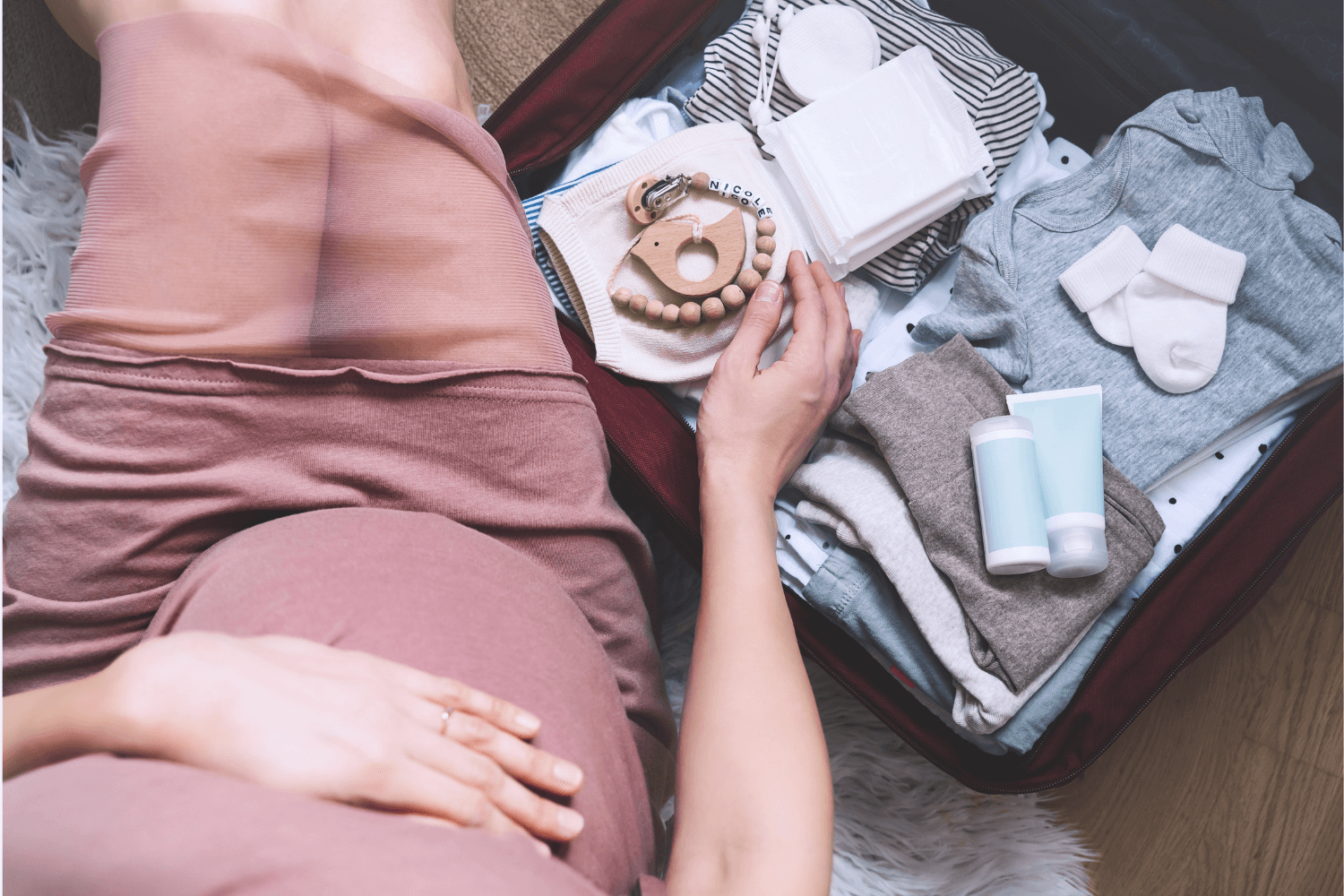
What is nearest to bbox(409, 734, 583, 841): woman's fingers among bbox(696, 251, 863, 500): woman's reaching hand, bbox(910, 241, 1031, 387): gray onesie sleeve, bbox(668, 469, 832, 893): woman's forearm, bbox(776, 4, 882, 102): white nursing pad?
bbox(668, 469, 832, 893): woman's forearm

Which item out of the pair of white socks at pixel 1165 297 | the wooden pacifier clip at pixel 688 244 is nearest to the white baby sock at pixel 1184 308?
the pair of white socks at pixel 1165 297

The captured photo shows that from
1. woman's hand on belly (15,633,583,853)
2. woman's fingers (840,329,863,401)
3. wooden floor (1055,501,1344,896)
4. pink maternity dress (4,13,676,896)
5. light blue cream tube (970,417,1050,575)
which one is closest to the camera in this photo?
woman's hand on belly (15,633,583,853)

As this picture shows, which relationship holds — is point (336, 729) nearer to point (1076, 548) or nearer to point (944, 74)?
point (1076, 548)

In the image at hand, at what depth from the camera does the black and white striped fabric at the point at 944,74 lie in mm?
792

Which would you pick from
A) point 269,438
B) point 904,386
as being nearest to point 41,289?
point 269,438

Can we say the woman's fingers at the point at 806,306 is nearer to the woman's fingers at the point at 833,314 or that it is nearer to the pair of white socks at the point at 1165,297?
the woman's fingers at the point at 833,314

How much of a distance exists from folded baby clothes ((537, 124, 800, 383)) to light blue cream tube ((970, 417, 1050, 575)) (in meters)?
0.23

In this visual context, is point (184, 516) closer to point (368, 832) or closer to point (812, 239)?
point (368, 832)

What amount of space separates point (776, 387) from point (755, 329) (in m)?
0.07

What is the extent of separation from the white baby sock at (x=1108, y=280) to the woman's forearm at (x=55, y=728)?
2.65 feet

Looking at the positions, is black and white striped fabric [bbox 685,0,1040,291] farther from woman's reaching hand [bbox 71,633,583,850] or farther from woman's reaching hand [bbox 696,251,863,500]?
woman's reaching hand [bbox 71,633,583,850]

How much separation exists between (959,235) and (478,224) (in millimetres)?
513

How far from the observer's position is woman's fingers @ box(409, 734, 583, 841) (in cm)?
40

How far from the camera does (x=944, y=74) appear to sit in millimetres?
806
